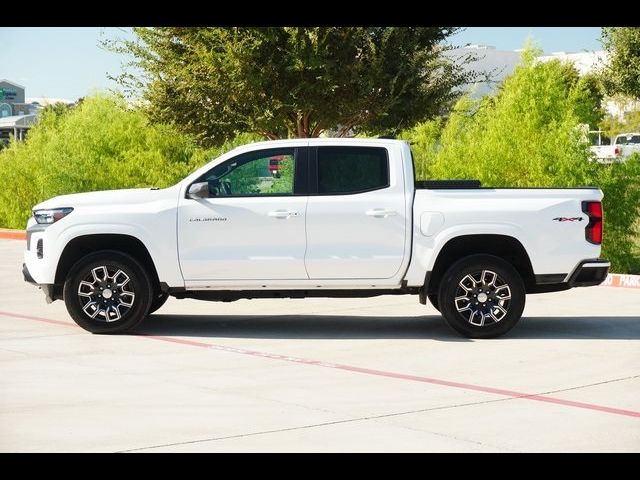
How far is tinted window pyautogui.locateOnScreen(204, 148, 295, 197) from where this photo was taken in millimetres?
12344

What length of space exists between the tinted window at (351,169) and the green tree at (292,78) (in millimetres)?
8537

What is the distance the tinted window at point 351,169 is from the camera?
485 inches

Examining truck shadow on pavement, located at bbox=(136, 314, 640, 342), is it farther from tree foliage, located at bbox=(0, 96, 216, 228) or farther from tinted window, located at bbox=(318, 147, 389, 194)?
tree foliage, located at bbox=(0, 96, 216, 228)

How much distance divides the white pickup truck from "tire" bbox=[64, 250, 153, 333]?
13mm

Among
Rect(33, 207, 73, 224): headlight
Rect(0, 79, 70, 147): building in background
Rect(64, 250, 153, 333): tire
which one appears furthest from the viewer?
Rect(0, 79, 70, 147): building in background

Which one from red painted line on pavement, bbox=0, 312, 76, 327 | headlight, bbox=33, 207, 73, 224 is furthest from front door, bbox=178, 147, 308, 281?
red painted line on pavement, bbox=0, 312, 76, 327

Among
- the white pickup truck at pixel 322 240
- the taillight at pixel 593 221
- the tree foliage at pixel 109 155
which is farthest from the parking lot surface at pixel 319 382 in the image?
the tree foliage at pixel 109 155

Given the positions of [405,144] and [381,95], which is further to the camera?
[381,95]

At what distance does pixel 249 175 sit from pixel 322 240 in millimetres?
1008

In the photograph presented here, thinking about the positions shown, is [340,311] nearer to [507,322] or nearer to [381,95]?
[507,322]

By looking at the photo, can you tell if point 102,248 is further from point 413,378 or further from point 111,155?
point 111,155

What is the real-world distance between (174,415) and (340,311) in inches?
247
